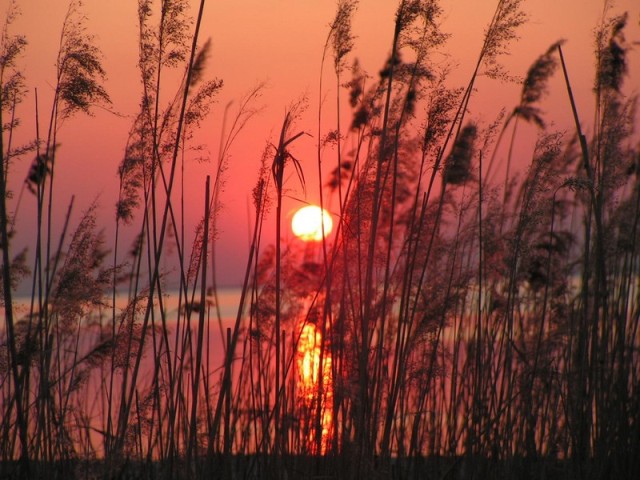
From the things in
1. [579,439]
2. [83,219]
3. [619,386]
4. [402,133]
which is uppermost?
[402,133]

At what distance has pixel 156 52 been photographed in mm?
2330

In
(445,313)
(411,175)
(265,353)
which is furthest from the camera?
(265,353)

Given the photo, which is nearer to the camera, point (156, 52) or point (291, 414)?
point (156, 52)

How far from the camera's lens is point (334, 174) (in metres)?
4.22

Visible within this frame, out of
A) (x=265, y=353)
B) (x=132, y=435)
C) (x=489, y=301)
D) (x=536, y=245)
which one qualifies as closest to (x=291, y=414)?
(x=132, y=435)

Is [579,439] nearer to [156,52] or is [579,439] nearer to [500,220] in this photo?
[500,220]

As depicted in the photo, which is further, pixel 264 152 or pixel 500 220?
pixel 500 220

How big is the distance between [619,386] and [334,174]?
1917mm

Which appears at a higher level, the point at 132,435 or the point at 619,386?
the point at 619,386

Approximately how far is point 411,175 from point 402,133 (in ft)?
2.03

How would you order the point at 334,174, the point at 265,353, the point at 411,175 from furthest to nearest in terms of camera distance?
the point at 334,174
the point at 265,353
the point at 411,175

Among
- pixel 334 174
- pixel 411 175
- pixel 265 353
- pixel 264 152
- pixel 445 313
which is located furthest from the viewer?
pixel 334 174

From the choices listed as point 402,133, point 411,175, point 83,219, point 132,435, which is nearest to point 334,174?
point 411,175

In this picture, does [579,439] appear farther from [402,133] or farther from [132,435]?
[132,435]
